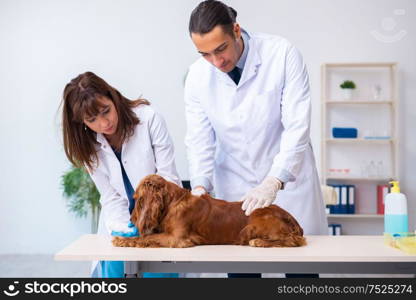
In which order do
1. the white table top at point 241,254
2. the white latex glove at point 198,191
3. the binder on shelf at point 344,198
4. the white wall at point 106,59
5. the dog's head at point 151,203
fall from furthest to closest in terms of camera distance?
the white wall at point 106,59 → the binder on shelf at point 344,198 → the white latex glove at point 198,191 → the dog's head at point 151,203 → the white table top at point 241,254

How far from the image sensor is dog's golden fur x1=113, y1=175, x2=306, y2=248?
170 cm

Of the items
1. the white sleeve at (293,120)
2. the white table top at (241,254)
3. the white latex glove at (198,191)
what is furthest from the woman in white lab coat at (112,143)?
the white sleeve at (293,120)

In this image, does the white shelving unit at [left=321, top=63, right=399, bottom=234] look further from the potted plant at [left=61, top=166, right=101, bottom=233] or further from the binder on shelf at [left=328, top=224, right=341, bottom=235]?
the potted plant at [left=61, top=166, right=101, bottom=233]

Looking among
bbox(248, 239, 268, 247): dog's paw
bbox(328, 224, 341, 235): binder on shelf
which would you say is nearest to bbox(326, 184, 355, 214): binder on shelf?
bbox(328, 224, 341, 235): binder on shelf

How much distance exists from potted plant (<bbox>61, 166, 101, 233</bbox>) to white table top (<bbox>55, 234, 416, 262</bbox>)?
11.2ft

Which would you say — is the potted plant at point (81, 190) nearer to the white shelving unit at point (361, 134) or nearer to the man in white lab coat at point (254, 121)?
the white shelving unit at point (361, 134)

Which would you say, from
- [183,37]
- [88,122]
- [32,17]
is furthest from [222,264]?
[32,17]

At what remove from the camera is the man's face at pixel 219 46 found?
5.82 feet

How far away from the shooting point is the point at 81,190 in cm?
513

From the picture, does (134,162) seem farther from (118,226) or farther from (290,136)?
(290,136)

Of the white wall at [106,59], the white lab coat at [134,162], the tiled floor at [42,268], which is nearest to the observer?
the white lab coat at [134,162]

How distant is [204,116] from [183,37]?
3.38 meters

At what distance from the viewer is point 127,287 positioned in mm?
1540

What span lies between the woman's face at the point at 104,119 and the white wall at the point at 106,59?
10.8 ft
